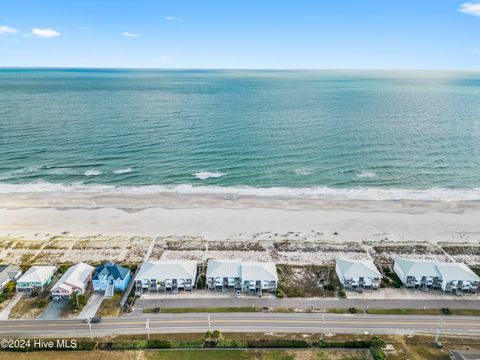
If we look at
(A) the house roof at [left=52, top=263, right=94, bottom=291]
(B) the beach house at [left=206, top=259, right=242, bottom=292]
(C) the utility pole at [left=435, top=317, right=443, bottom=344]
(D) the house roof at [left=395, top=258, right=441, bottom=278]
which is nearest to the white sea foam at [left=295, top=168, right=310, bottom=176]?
(D) the house roof at [left=395, top=258, right=441, bottom=278]

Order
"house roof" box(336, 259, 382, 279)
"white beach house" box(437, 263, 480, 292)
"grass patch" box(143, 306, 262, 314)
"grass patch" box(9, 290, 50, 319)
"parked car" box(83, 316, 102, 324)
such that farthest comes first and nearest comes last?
1. "house roof" box(336, 259, 382, 279)
2. "white beach house" box(437, 263, 480, 292)
3. "grass patch" box(143, 306, 262, 314)
4. "grass patch" box(9, 290, 50, 319)
5. "parked car" box(83, 316, 102, 324)

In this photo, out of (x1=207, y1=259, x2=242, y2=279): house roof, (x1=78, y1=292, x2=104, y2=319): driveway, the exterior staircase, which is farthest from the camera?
(x1=207, y1=259, x2=242, y2=279): house roof

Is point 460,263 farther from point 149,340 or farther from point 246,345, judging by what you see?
point 149,340

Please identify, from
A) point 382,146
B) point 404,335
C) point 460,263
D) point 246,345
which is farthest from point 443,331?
point 382,146

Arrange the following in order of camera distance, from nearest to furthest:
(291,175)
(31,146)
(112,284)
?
(112,284), (291,175), (31,146)

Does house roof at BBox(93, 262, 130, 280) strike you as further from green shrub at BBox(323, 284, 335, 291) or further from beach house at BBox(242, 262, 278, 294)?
green shrub at BBox(323, 284, 335, 291)

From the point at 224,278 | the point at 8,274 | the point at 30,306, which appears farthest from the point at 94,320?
the point at 8,274

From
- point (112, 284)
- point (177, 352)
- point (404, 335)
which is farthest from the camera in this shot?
point (112, 284)
